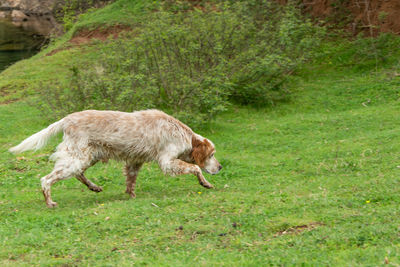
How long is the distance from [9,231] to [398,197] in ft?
16.0

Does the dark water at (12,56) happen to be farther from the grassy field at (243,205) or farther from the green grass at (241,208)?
the green grass at (241,208)

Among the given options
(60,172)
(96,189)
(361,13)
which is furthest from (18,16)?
(60,172)

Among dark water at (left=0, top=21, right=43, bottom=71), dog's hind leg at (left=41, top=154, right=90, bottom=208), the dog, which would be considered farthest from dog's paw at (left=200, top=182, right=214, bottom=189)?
dark water at (left=0, top=21, right=43, bottom=71)

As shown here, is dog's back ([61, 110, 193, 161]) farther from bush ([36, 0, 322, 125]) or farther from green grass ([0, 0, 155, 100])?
green grass ([0, 0, 155, 100])

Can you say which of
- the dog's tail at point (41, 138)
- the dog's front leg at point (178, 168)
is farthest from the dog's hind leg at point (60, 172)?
the dog's front leg at point (178, 168)

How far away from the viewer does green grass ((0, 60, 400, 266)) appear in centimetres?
516

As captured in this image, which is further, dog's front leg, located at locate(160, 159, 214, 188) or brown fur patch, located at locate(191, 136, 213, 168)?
brown fur patch, located at locate(191, 136, 213, 168)

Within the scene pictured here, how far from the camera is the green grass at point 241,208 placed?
5160 millimetres

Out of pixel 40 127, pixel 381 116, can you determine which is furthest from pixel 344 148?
pixel 40 127

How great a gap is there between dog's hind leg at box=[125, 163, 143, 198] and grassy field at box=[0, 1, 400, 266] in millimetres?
238

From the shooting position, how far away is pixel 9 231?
6191 millimetres

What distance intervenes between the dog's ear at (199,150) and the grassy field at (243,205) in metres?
0.47

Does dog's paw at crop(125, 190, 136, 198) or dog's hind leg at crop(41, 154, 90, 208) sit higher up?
dog's hind leg at crop(41, 154, 90, 208)

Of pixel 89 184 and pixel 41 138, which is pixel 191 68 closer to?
pixel 89 184
